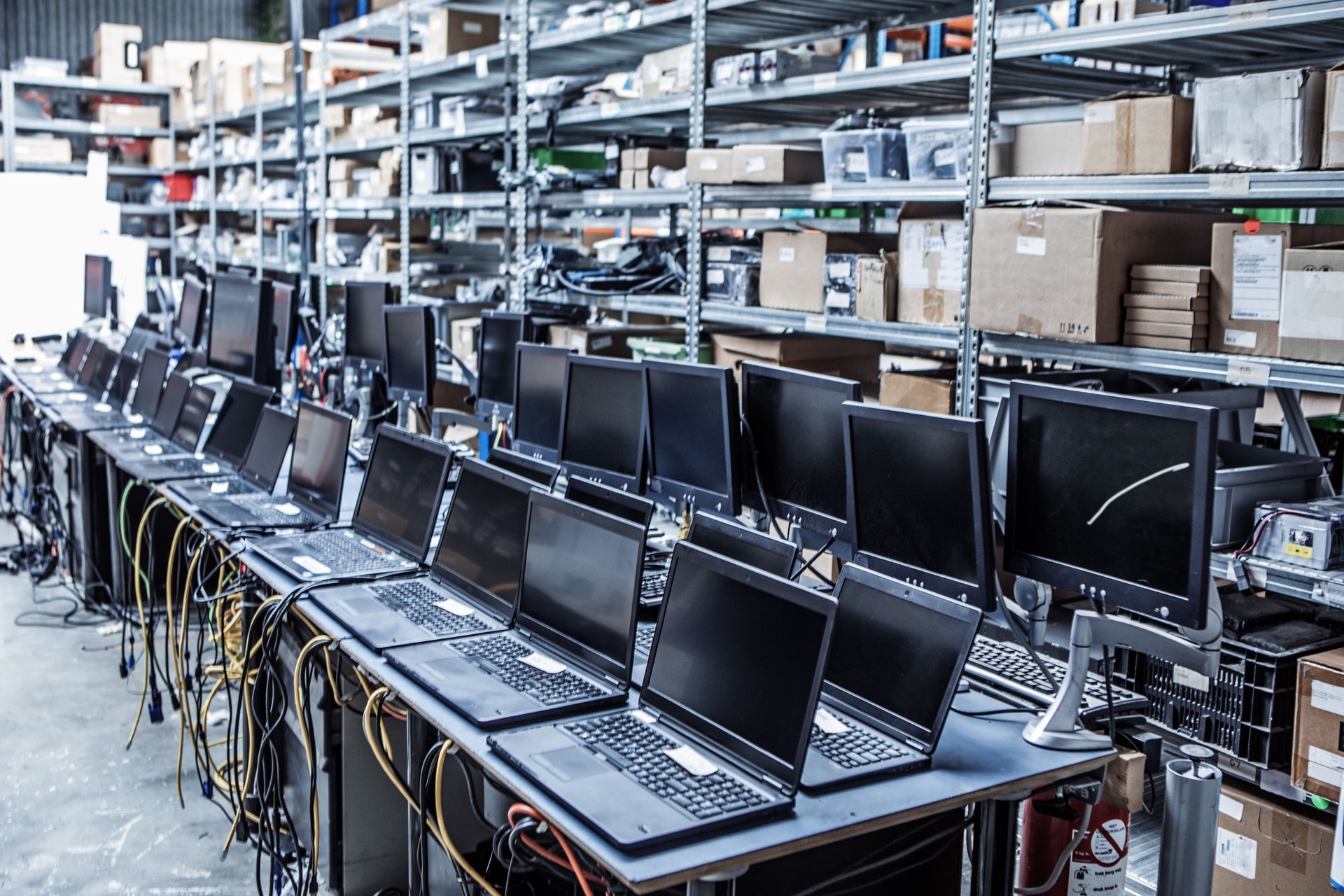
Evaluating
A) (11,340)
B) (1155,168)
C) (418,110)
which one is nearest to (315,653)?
(1155,168)

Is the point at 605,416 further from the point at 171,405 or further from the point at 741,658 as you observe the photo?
the point at 171,405

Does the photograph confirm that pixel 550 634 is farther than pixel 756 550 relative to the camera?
Yes

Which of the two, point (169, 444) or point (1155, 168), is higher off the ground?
point (1155, 168)

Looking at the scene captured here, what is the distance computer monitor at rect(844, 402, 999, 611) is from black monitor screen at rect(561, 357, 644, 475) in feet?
2.88

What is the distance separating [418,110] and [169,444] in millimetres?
2554

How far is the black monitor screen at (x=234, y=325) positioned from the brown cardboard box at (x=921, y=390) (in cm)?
283

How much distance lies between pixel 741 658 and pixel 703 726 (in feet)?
0.41

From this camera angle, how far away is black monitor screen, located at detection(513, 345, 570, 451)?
3479 mm

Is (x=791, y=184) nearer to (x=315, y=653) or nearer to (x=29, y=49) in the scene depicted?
(x=315, y=653)

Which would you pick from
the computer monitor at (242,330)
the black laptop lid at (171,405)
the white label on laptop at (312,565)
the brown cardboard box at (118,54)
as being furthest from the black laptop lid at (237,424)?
the brown cardboard box at (118,54)

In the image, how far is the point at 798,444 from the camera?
2.53 metres

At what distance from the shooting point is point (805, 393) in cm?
250

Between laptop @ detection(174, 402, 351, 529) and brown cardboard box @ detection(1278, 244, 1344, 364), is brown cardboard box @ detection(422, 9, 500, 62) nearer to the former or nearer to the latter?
laptop @ detection(174, 402, 351, 529)

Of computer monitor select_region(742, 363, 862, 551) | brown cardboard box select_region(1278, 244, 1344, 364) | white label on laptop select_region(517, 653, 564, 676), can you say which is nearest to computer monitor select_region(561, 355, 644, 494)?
computer monitor select_region(742, 363, 862, 551)
